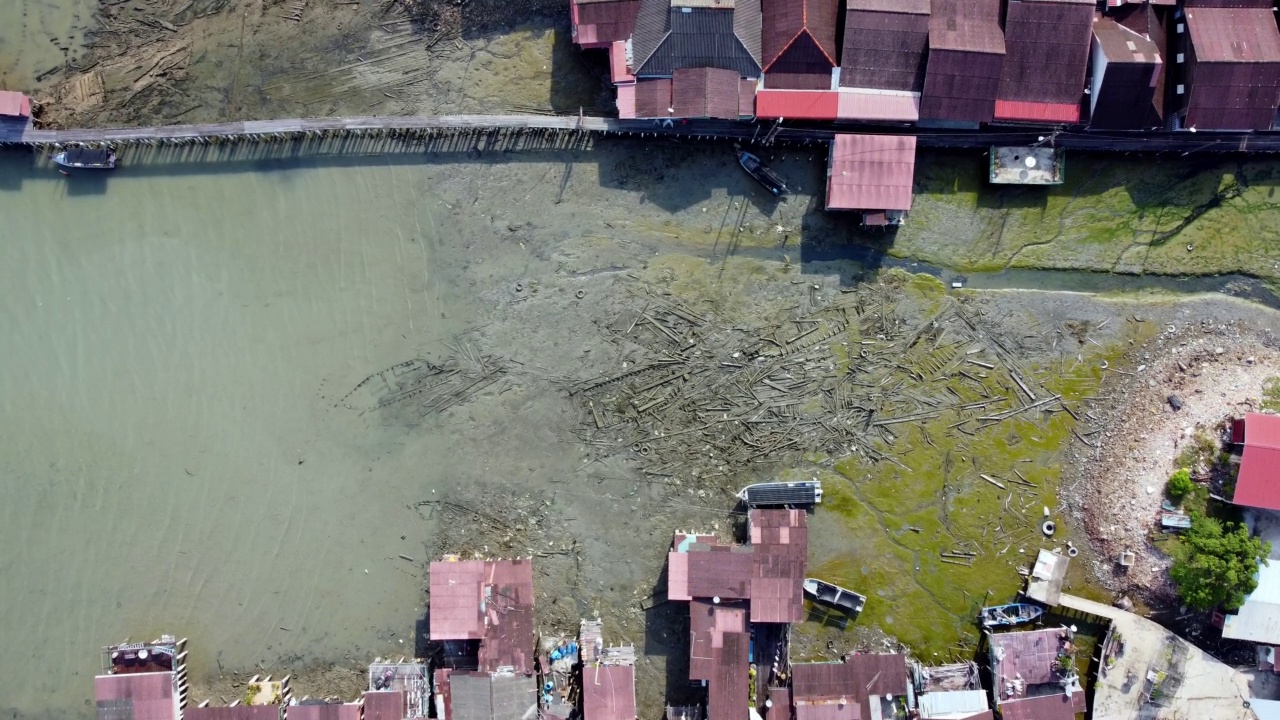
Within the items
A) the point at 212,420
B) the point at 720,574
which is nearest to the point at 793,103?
the point at 720,574

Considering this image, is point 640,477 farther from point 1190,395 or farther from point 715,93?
point 1190,395

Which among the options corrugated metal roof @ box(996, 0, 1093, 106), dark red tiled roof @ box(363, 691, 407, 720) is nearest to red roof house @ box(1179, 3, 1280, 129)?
corrugated metal roof @ box(996, 0, 1093, 106)

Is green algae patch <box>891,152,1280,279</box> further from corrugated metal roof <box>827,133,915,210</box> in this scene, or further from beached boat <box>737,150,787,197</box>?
beached boat <box>737,150,787,197</box>

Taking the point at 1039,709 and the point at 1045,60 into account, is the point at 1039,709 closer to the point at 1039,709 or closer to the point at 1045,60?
the point at 1039,709

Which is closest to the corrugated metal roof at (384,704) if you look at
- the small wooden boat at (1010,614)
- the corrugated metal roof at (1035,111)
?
the small wooden boat at (1010,614)

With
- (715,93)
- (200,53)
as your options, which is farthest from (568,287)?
(200,53)

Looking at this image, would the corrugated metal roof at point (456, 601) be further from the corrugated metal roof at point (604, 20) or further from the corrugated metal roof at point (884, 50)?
the corrugated metal roof at point (884, 50)
